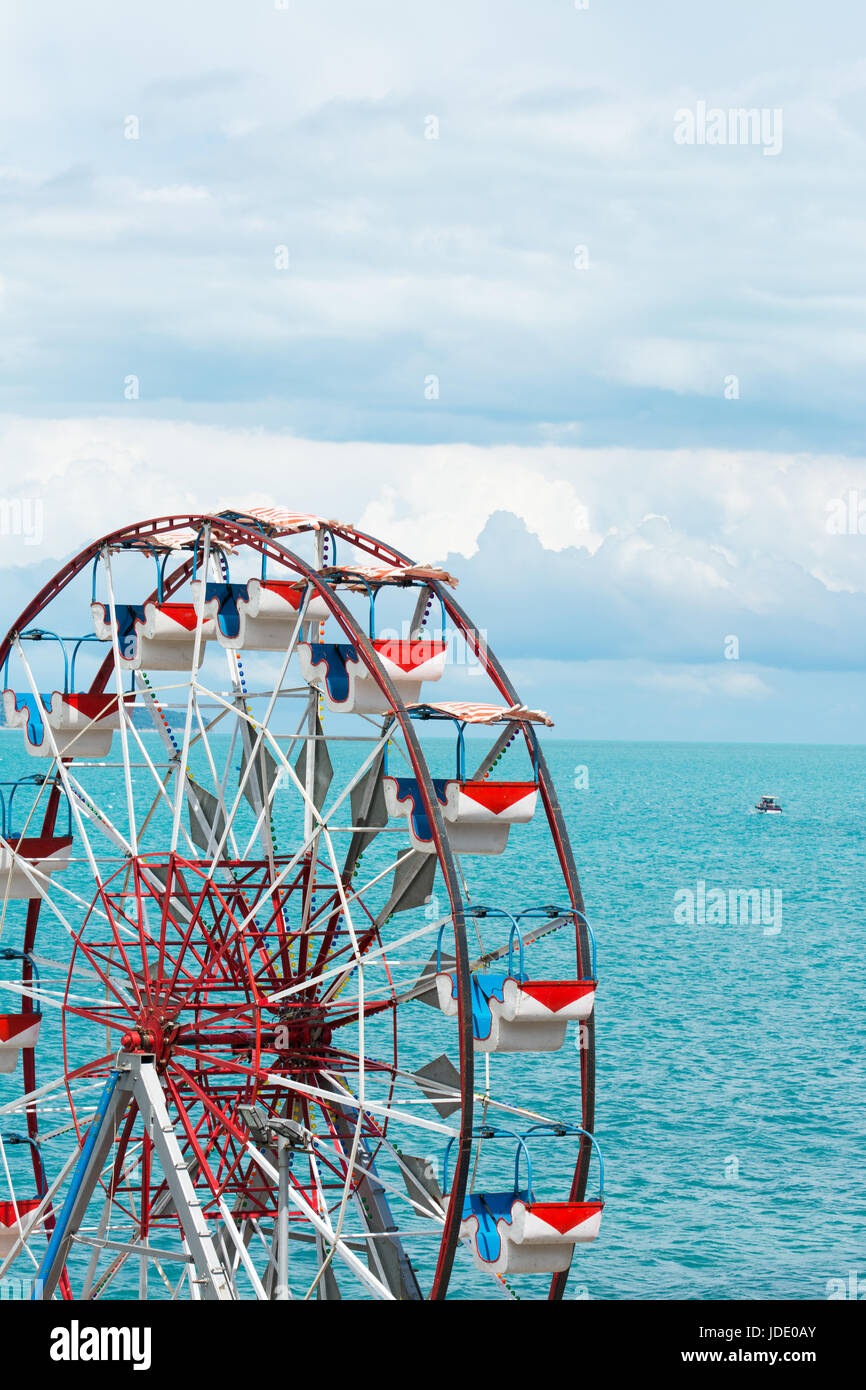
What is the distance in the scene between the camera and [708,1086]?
228ft

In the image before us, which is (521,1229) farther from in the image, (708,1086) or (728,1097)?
(708,1086)

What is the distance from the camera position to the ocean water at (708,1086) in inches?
1941

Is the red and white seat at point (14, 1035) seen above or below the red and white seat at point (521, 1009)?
below

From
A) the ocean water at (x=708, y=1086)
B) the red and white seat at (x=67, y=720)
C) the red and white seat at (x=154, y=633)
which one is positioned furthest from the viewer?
the ocean water at (x=708, y=1086)

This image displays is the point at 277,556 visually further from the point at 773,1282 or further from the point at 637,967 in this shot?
the point at 637,967

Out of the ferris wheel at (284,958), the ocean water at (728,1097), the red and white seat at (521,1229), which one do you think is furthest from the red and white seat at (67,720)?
the ocean water at (728,1097)

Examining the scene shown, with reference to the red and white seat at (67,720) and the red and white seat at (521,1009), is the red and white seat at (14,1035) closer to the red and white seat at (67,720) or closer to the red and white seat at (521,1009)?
the red and white seat at (67,720)

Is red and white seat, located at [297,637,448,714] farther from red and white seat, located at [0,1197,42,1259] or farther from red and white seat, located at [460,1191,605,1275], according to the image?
red and white seat, located at [0,1197,42,1259]

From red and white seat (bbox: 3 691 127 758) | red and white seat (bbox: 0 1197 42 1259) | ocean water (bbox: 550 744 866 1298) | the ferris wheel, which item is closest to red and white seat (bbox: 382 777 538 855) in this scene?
the ferris wheel

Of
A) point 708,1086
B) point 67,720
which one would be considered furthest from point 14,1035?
point 708,1086

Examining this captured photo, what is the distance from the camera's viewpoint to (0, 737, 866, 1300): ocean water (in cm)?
4931

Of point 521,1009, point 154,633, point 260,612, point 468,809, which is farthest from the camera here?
point 154,633
